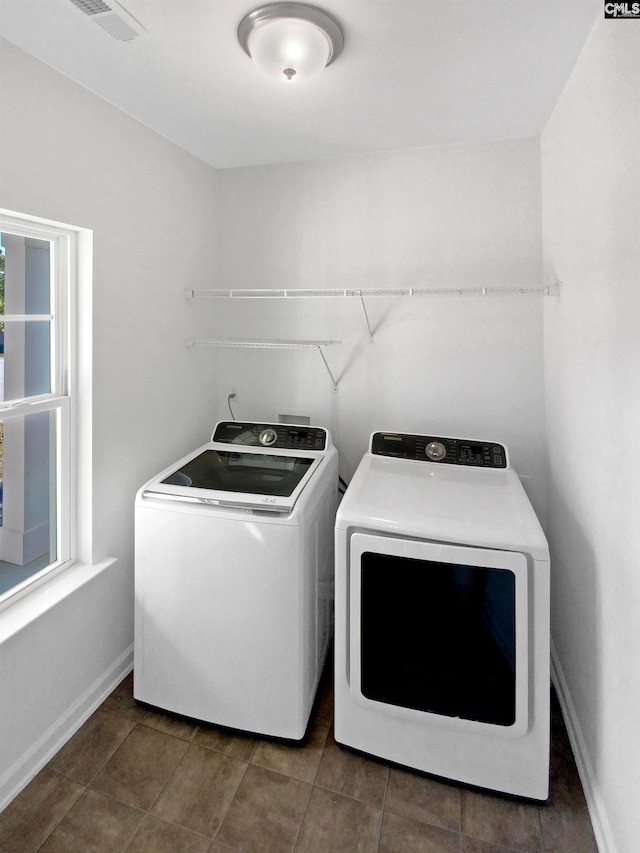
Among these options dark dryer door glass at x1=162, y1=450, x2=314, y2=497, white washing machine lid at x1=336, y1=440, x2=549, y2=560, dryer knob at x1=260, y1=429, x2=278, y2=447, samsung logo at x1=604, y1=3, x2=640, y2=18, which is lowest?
white washing machine lid at x1=336, y1=440, x2=549, y2=560

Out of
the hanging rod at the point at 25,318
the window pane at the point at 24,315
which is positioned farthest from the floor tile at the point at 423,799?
the hanging rod at the point at 25,318

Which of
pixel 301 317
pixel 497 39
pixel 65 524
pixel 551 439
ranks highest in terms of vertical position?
pixel 497 39

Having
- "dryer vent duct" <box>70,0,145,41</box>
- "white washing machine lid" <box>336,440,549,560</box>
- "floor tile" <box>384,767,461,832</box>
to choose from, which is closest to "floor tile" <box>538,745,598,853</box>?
"floor tile" <box>384,767,461,832</box>

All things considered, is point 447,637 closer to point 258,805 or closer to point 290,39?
point 258,805

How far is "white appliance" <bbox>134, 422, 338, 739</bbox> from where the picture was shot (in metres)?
1.67

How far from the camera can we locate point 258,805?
151 cm

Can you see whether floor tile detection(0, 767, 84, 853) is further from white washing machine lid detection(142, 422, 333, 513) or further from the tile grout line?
white washing machine lid detection(142, 422, 333, 513)

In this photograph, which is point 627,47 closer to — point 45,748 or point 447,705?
point 447,705

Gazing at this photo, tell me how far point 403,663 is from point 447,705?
0.19m

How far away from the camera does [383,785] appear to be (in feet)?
5.20

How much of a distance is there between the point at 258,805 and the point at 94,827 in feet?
1.66

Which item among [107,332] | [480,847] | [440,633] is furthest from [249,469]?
[480,847]

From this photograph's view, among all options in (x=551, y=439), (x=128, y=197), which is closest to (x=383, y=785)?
(x=551, y=439)

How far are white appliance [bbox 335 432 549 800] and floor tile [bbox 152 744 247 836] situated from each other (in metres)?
0.41
